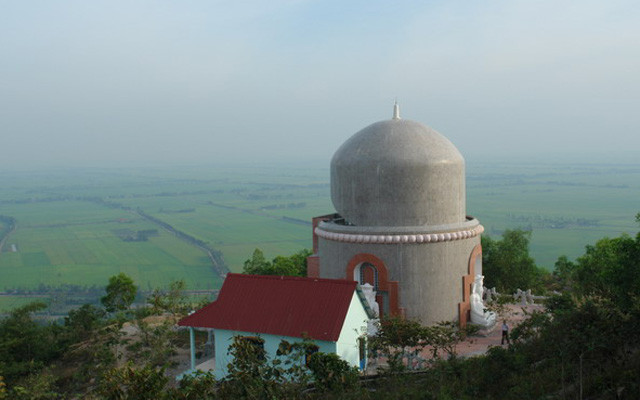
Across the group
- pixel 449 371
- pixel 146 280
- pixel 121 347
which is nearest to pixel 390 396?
pixel 449 371

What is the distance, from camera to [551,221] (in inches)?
4269

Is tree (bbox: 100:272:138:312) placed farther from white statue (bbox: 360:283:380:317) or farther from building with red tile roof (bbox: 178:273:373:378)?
white statue (bbox: 360:283:380:317)

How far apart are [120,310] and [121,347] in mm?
6943

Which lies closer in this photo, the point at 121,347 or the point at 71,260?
the point at 121,347

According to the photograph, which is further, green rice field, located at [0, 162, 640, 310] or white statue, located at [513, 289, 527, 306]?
green rice field, located at [0, 162, 640, 310]

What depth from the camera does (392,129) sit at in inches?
781

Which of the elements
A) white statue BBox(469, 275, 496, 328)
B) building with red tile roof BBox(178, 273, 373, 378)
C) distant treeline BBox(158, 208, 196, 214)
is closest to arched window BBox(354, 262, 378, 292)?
building with red tile roof BBox(178, 273, 373, 378)

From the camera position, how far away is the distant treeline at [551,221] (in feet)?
338

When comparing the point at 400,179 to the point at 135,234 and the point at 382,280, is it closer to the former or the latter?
the point at 382,280

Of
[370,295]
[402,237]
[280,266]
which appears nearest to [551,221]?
[280,266]

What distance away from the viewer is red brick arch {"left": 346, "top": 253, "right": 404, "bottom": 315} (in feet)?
61.2

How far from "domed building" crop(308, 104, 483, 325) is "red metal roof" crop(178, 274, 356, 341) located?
11.7 feet

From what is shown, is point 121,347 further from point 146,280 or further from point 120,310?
point 146,280

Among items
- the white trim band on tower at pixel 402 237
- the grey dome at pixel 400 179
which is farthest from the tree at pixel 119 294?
the grey dome at pixel 400 179
